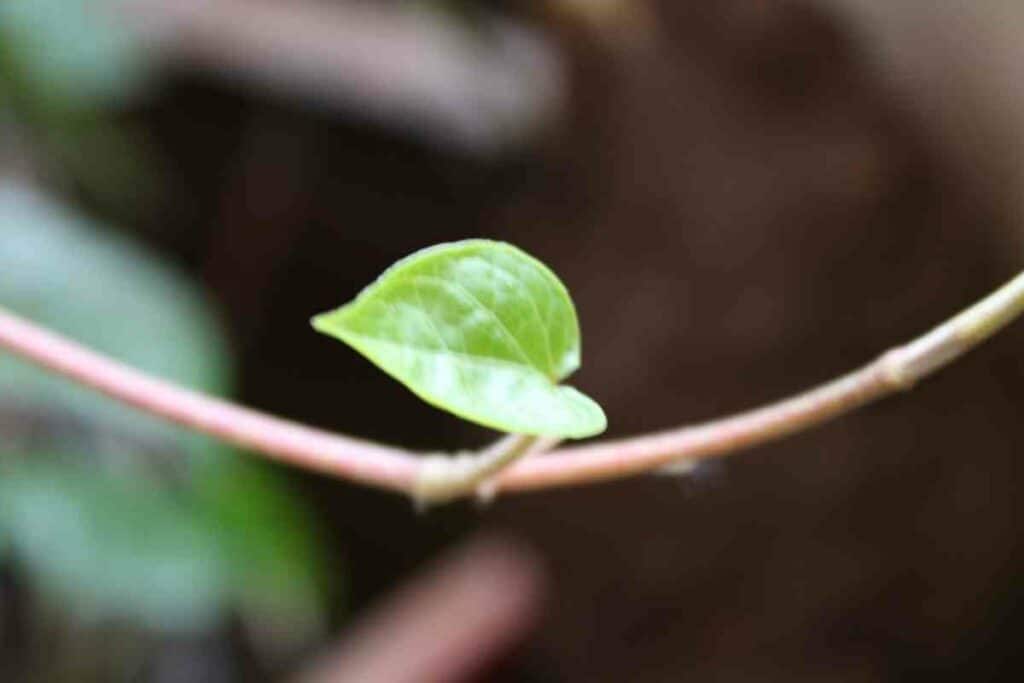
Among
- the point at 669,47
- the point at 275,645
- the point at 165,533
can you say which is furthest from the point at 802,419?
the point at 275,645

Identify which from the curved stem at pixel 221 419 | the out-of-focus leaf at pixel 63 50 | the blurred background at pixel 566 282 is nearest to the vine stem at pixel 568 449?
the curved stem at pixel 221 419

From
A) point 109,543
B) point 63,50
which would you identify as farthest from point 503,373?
point 63,50

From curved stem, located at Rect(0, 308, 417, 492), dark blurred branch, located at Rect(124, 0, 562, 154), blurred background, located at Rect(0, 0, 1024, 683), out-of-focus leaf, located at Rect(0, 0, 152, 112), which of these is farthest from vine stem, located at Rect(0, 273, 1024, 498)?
dark blurred branch, located at Rect(124, 0, 562, 154)

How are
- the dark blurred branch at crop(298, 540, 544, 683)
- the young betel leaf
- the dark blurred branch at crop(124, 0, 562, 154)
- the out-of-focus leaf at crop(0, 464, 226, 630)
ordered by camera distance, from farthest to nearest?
the dark blurred branch at crop(124, 0, 562, 154) < the dark blurred branch at crop(298, 540, 544, 683) < the out-of-focus leaf at crop(0, 464, 226, 630) < the young betel leaf

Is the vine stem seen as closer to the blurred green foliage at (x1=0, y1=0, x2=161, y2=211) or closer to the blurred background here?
the blurred background

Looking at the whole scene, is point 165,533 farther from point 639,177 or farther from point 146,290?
point 639,177

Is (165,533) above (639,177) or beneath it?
beneath
